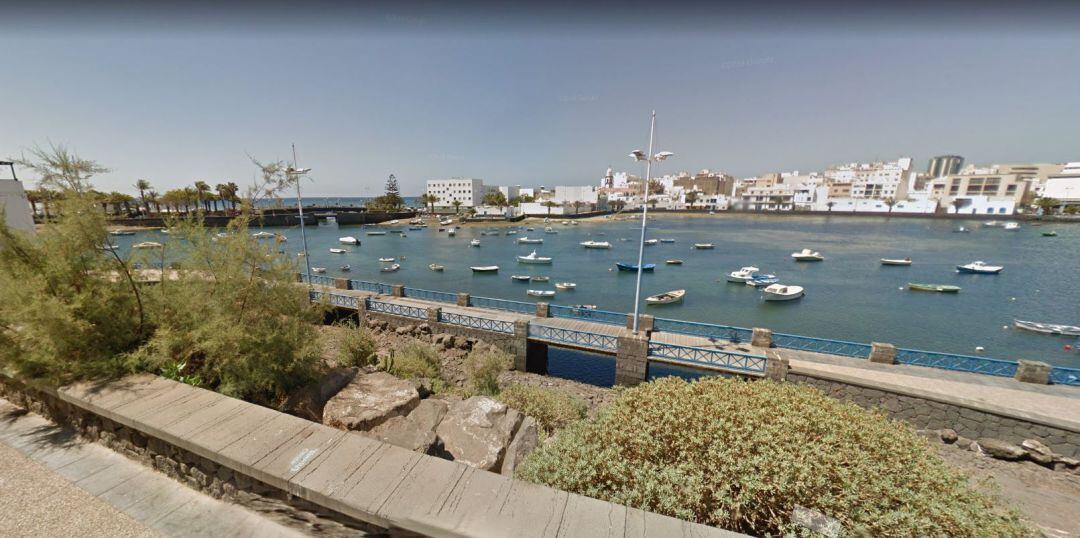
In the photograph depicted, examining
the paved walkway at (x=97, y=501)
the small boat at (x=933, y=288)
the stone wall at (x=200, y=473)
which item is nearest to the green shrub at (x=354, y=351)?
the stone wall at (x=200, y=473)

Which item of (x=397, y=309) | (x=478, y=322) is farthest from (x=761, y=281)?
(x=397, y=309)

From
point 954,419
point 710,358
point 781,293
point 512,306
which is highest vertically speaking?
point 710,358

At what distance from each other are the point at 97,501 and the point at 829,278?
5038 centimetres

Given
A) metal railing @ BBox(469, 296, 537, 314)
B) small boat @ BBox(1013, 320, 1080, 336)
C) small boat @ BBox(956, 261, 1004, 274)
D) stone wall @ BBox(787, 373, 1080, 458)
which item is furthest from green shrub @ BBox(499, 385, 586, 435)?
small boat @ BBox(956, 261, 1004, 274)

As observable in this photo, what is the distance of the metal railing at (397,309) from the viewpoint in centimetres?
1728

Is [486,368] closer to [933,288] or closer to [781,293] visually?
[781,293]

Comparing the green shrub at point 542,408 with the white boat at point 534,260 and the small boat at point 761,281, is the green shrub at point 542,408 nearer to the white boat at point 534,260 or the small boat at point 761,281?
the small boat at point 761,281

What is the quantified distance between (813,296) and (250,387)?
4005 centimetres

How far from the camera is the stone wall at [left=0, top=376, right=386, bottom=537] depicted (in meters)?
2.69

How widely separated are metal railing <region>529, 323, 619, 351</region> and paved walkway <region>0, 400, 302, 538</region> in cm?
1221

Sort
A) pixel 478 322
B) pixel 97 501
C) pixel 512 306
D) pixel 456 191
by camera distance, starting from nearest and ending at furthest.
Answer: pixel 97 501 → pixel 478 322 → pixel 512 306 → pixel 456 191

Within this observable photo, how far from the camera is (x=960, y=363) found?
1309 centimetres

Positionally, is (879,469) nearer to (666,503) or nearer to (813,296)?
(666,503)

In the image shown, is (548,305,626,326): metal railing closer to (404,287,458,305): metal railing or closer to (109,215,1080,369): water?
(404,287,458,305): metal railing
